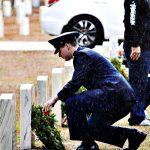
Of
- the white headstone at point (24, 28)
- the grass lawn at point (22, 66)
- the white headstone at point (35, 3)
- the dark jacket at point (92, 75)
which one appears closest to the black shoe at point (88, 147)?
the dark jacket at point (92, 75)

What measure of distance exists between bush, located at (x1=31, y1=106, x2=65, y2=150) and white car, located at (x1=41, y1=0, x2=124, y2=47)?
1033cm

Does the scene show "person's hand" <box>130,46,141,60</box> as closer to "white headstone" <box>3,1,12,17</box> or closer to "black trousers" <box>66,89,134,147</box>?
"black trousers" <box>66,89,134,147</box>

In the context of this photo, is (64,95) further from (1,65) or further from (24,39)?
(24,39)

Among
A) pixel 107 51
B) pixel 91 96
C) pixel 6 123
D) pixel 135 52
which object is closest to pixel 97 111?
pixel 91 96

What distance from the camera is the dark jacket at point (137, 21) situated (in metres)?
9.17

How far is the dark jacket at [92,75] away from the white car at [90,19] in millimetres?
10717

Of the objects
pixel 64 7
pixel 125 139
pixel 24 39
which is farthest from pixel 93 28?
pixel 125 139

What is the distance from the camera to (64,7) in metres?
19.1

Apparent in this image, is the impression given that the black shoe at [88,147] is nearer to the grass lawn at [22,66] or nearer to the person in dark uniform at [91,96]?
the person in dark uniform at [91,96]

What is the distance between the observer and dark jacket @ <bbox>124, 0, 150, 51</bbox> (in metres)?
9.17

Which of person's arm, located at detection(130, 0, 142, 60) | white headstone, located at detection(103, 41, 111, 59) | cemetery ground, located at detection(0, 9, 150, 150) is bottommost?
cemetery ground, located at detection(0, 9, 150, 150)

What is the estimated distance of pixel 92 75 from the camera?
26.3ft

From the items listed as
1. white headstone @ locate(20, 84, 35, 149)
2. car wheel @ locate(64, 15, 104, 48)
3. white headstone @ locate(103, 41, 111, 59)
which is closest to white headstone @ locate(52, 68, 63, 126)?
white headstone @ locate(20, 84, 35, 149)

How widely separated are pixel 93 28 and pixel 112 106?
11174mm
